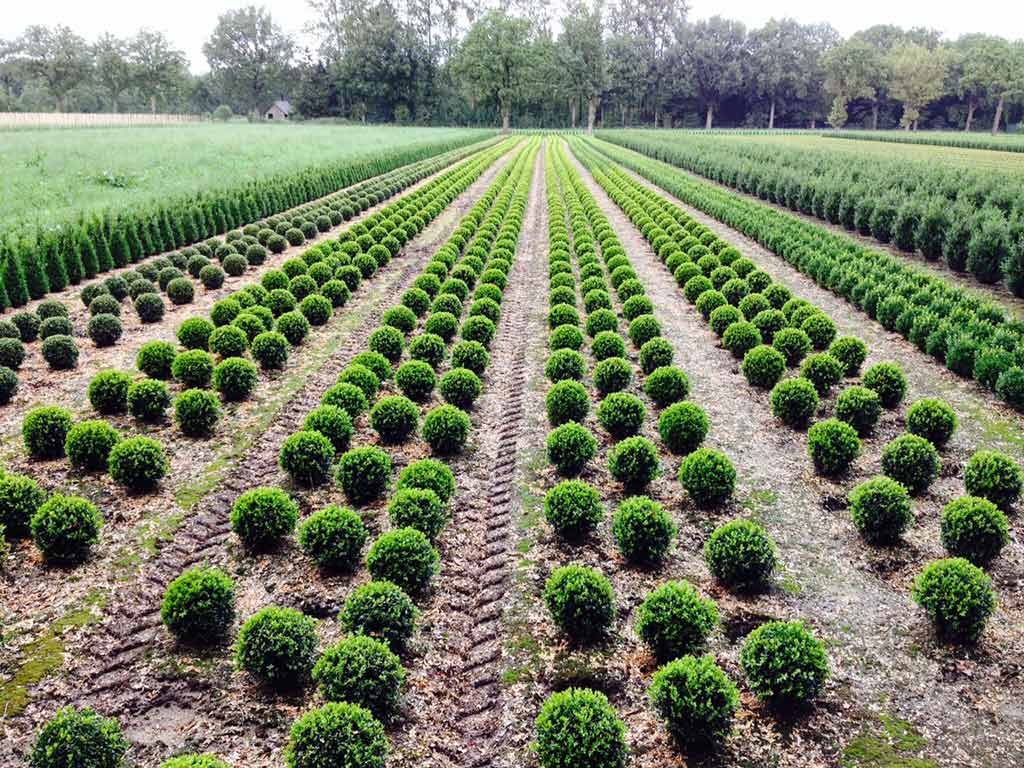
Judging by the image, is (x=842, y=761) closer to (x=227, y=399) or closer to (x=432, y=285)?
(x=227, y=399)

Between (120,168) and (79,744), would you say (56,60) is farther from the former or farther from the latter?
(79,744)

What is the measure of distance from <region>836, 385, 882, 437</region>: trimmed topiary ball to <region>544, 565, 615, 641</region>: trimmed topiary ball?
6.03 meters

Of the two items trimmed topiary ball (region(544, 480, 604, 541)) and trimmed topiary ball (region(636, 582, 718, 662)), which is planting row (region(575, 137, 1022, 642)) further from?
trimmed topiary ball (region(544, 480, 604, 541))

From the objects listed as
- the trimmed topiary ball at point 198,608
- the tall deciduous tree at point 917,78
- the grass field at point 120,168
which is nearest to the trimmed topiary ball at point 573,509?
the trimmed topiary ball at point 198,608

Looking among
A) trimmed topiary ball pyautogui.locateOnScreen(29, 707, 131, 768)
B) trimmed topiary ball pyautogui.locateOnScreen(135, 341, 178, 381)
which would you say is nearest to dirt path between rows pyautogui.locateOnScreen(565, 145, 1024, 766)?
trimmed topiary ball pyautogui.locateOnScreen(29, 707, 131, 768)

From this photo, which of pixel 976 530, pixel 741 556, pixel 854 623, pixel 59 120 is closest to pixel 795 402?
pixel 976 530

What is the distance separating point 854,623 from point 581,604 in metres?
2.71

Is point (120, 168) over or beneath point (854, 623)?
over

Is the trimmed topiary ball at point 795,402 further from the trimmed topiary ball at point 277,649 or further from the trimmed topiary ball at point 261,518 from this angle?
the trimmed topiary ball at point 277,649

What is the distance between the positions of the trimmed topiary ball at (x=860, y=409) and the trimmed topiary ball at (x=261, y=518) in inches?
318

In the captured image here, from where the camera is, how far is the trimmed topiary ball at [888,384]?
11680 millimetres

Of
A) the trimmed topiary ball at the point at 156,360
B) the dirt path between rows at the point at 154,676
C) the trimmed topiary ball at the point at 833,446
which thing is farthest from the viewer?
the trimmed topiary ball at the point at 156,360

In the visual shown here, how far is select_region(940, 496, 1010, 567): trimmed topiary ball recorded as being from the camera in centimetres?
759

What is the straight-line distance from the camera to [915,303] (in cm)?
1611
